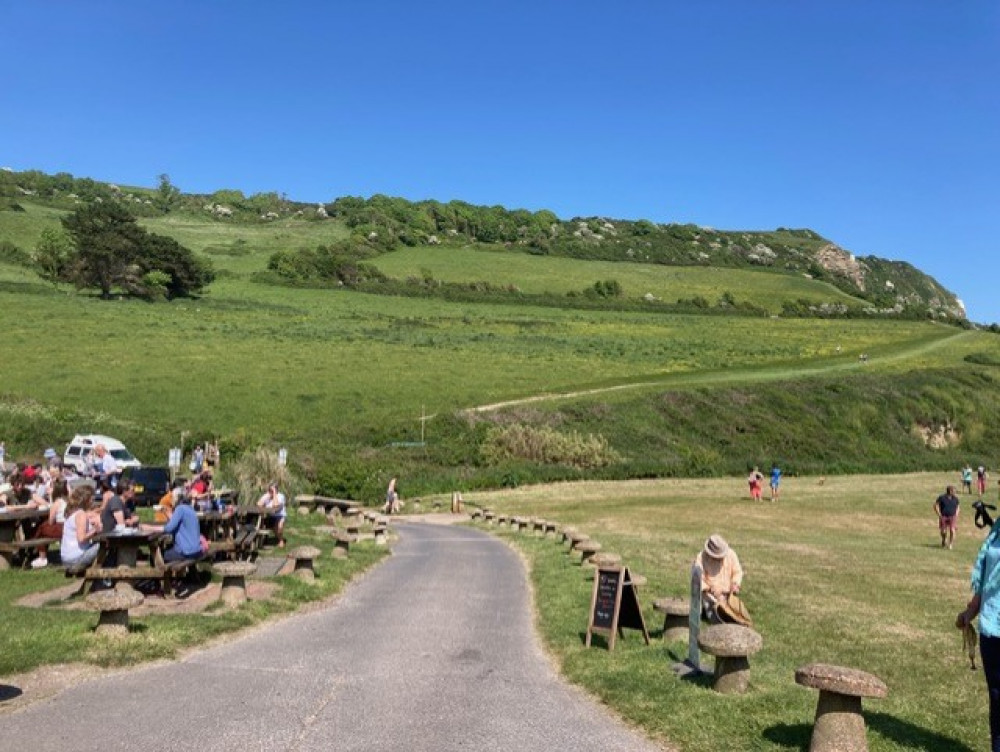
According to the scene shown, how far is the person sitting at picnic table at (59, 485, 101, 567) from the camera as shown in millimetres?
11794

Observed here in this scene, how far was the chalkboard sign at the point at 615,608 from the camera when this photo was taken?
10.2 metres

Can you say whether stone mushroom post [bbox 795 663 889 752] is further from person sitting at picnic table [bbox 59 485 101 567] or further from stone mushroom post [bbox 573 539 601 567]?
stone mushroom post [bbox 573 539 601 567]

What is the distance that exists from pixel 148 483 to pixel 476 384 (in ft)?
106

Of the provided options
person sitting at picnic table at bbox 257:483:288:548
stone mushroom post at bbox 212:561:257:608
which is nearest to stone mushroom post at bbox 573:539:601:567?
person sitting at picnic table at bbox 257:483:288:548

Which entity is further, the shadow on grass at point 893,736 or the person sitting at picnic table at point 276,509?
the person sitting at picnic table at point 276,509

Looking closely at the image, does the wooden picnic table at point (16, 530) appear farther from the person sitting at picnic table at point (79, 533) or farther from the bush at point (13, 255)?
the bush at point (13, 255)

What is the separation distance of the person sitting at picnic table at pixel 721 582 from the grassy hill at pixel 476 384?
30.8 m

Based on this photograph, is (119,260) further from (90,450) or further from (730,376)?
(730,376)

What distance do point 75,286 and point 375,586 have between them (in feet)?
271

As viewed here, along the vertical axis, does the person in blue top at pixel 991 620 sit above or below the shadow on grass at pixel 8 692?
above

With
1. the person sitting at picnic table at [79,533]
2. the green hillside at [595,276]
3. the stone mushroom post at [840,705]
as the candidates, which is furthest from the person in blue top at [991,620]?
the green hillside at [595,276]

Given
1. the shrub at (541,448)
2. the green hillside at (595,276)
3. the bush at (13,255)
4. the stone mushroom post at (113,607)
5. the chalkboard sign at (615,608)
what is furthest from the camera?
the green hillside at (595,276)

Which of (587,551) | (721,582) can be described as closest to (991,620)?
(721,582)

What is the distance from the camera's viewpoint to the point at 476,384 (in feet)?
188
